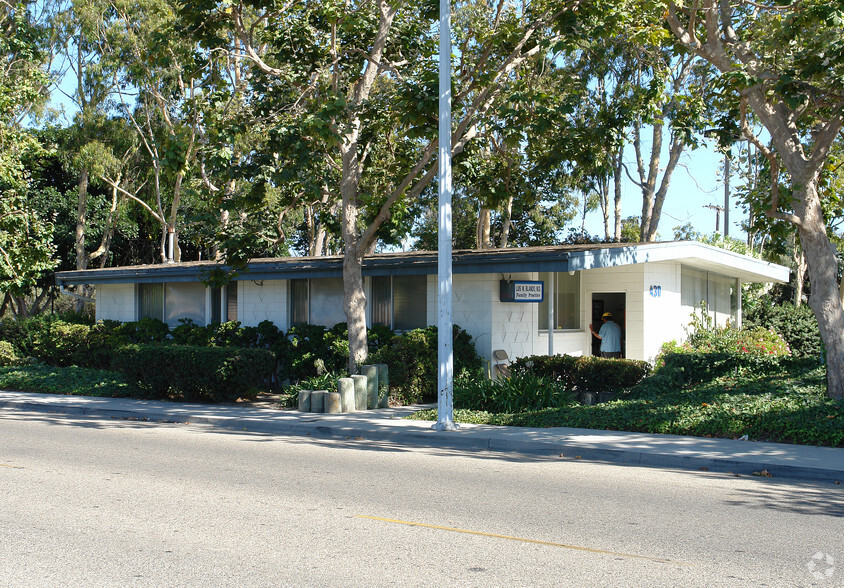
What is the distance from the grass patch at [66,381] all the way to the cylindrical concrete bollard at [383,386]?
622 cm

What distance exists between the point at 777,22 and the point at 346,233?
8970mm

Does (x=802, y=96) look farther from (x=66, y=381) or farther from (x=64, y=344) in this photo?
(x=64, y=344)

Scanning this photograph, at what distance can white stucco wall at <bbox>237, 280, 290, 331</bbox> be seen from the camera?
66.4 ft

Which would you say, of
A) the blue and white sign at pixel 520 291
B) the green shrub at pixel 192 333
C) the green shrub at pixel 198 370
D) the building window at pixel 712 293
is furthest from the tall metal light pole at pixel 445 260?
the building window at pixel 712 293

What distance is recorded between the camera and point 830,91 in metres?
13.2

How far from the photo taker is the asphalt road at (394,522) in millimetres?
5609

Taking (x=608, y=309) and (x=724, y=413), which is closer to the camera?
(x=724, y=413)

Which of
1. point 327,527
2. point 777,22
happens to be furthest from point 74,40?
point 327,527

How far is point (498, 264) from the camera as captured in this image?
53.3 feet

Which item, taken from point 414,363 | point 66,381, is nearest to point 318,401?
point 414,363

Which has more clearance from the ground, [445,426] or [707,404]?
[707,404]

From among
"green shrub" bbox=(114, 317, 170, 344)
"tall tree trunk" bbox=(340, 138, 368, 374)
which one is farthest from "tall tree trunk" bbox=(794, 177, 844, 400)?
"green shrub" bbox=(114, 317, 170, 344)

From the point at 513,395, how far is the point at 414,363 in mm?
2413

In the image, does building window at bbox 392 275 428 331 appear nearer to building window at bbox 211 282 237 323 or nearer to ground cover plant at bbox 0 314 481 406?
ground cover plant at bbox 0 314 481 406
